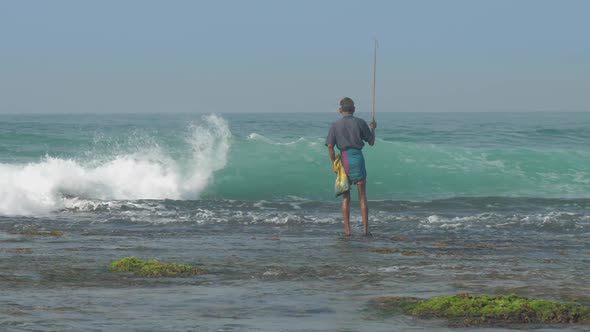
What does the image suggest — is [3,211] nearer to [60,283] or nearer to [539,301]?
[60,283]

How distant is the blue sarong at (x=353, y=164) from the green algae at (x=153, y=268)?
12.2 ft

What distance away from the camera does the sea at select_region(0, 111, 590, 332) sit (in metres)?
6.86

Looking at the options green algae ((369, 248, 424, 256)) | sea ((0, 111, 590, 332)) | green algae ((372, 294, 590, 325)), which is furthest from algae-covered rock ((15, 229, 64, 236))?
green algae ((372, 294, 590, 325))

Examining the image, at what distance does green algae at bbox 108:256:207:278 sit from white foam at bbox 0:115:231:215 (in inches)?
302

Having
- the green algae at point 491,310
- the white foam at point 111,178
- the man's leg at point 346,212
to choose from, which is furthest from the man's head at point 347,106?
the white foam at point 111,178

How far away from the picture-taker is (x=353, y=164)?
1220 cm

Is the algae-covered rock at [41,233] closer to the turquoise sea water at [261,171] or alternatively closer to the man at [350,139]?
the man at [350,139]

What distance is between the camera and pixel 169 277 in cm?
848

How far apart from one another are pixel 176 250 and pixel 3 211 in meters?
6.55

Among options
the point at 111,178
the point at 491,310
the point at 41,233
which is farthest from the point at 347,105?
the point at 111,178

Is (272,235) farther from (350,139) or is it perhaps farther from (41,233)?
(41,233)

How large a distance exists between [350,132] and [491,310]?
571 cm

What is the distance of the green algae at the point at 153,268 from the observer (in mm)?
8602

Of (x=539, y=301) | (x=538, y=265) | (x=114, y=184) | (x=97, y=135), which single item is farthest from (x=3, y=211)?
(x=97, y=135)
